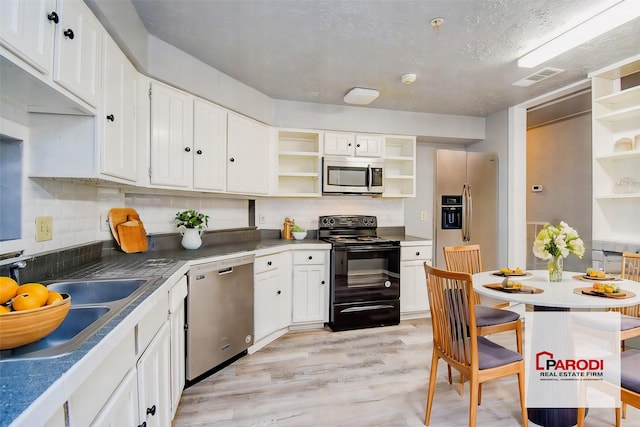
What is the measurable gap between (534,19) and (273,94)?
91.5 inches

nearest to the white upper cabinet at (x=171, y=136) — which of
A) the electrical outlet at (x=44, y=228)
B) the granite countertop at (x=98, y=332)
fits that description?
the granite countertop at (x=98, y=332)

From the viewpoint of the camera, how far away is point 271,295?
2.99 m

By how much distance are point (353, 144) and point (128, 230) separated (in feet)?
8.18

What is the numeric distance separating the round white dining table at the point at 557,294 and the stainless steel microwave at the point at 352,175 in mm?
1753

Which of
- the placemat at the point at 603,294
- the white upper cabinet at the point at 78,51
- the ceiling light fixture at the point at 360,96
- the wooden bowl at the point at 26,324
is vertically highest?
the ceiling light fixture at the point at 360,96

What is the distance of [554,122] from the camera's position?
4.42 meters

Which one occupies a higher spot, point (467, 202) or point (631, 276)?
point (467, 202)

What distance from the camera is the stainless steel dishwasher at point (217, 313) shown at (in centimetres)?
218

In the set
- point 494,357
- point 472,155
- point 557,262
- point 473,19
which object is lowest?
point 494,357

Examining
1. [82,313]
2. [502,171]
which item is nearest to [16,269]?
[82,313]

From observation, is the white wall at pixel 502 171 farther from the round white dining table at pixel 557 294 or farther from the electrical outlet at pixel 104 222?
the electrical outlet at pixel 104 222

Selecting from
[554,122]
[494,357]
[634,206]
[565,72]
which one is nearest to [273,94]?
[565,72]

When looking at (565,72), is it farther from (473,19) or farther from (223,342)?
(223,342)

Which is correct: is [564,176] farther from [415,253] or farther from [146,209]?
[146,209]
